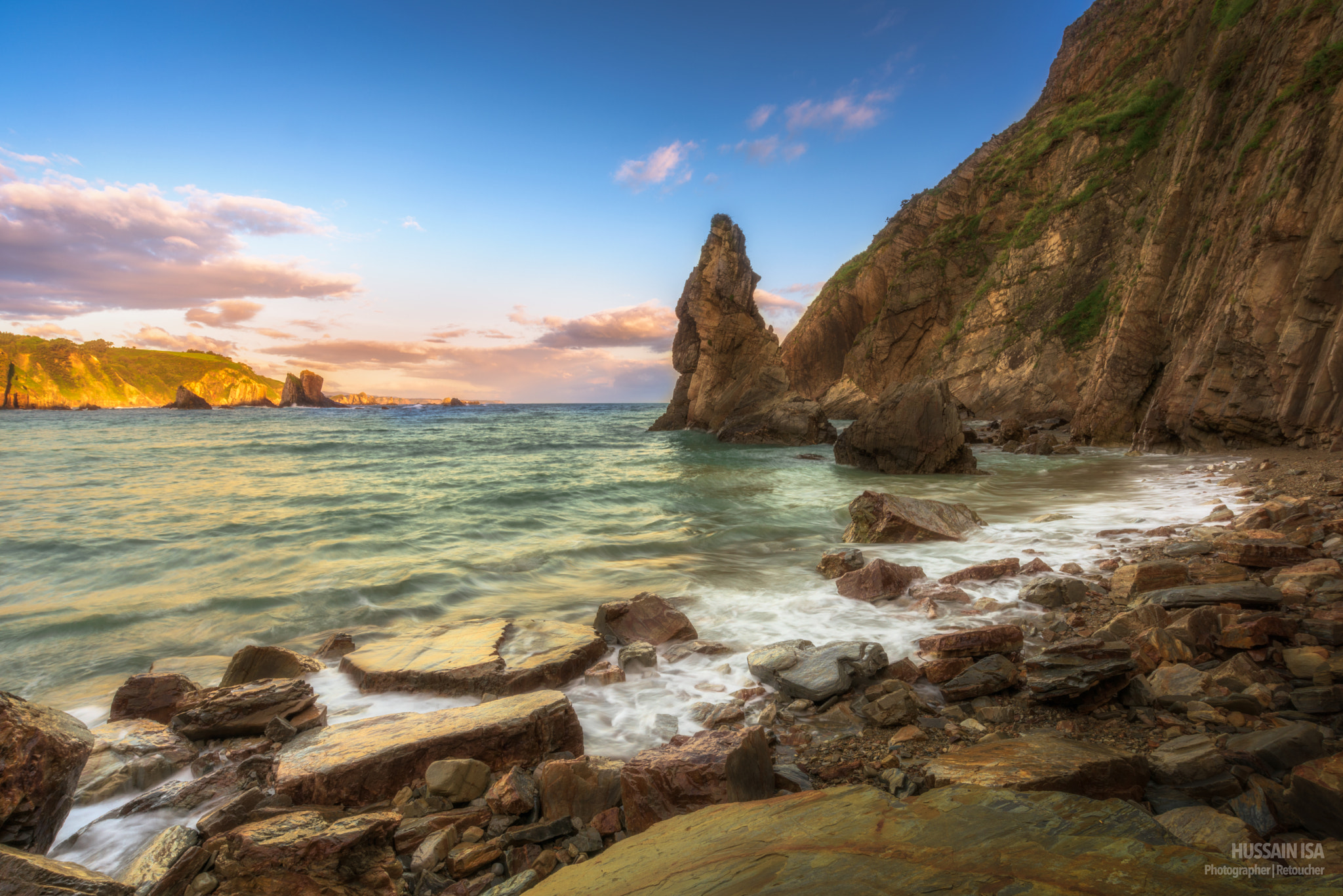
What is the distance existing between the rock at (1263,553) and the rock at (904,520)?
2.87 metres

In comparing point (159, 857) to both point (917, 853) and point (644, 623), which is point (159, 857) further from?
point (644, 623)

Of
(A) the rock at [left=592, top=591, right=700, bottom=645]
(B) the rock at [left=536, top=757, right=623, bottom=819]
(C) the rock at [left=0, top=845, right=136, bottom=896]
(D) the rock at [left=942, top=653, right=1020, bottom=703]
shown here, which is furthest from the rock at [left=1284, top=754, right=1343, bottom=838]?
(C) the rock at [left=0, top=845, right=136, bottom=896]

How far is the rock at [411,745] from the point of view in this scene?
2721 millimetres

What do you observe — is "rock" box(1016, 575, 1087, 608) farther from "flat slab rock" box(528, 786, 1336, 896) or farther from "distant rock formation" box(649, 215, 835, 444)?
"distant rock formation" box(649, 215, 835, 444)

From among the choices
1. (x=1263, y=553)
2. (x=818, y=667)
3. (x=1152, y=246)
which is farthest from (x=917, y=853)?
(x=1152, y=246)

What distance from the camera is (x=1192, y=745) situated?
2.43 m

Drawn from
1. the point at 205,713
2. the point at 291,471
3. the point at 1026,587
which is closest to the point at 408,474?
the point at 291,471

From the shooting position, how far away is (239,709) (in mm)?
3482

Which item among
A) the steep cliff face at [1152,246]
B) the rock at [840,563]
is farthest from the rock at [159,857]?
the steep cliff face at [1152,246]

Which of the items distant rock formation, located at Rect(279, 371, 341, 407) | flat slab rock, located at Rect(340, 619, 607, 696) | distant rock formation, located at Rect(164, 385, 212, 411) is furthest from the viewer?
distant rock formation, located at Rect(279, 371, 341, 407)

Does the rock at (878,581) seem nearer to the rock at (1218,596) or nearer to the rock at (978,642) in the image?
the rock at (978,642)

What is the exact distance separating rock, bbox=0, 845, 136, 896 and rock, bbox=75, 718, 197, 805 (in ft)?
4.25

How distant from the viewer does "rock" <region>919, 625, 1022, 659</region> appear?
3.78 metres

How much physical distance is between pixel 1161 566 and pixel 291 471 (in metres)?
20.3
